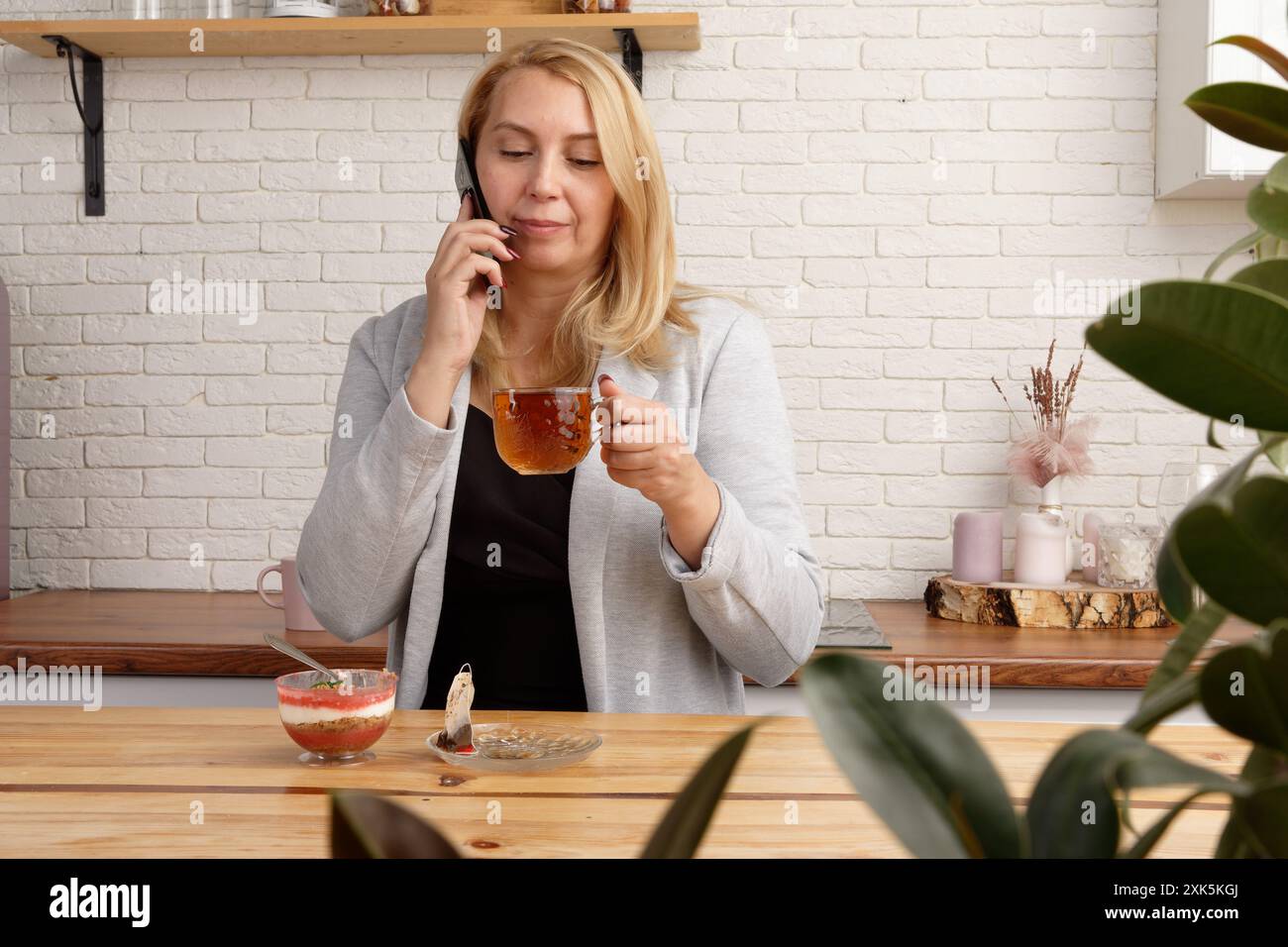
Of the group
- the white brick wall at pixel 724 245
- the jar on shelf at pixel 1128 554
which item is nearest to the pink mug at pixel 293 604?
the white brick wall at pixel 724 245

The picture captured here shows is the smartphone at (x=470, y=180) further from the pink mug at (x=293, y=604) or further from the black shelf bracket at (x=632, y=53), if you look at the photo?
the black shelf bracket at (x=632, y=53)

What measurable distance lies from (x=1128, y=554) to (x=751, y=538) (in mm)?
1216

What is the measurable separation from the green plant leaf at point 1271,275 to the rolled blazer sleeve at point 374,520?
48.9 inches

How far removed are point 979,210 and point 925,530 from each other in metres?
0.73

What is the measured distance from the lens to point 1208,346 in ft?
0.98

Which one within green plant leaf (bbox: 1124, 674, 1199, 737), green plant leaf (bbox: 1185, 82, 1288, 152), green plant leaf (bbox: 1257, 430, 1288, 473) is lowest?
green plant leaf (bbox: 1124, 674, 1199, 737)

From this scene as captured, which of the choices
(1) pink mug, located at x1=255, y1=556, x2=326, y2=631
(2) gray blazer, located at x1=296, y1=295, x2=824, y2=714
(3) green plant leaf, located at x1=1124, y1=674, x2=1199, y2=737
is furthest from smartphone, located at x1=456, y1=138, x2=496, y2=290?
(3) green plant leaf, located at x1=1124, y1=674, x2=1199, y2=737

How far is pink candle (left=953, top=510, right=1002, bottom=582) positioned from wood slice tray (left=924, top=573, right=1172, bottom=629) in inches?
4.1

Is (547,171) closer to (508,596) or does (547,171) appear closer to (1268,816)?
(508,596)

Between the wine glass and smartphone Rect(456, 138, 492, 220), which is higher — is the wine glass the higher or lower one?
the lower one

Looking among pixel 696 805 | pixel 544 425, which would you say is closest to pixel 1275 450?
pixel 696 805

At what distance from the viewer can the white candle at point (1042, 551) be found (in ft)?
Result: 7.91

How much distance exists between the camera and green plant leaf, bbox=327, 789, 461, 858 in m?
0.22

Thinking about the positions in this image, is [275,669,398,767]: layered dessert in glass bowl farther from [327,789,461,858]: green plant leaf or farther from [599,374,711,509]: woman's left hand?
[327,789,461,858]: green plant leaf
